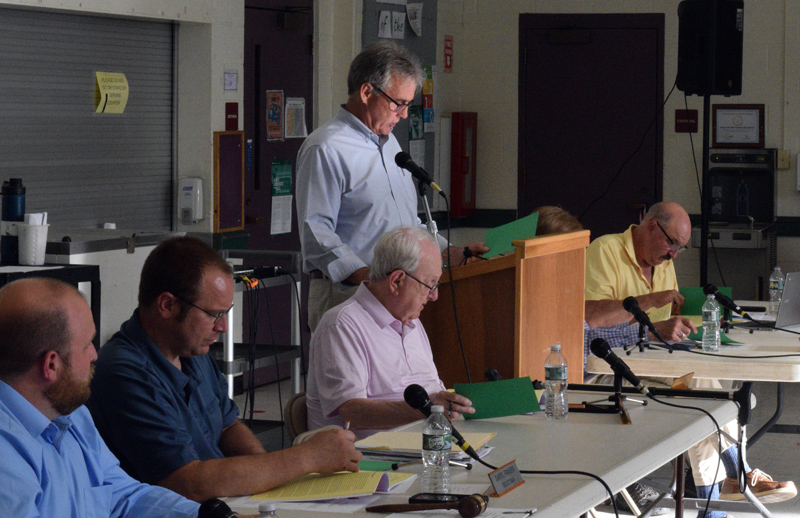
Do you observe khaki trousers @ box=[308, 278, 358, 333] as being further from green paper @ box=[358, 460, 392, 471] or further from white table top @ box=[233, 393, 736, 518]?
green paper @ box=[358, 460, 392, 471]

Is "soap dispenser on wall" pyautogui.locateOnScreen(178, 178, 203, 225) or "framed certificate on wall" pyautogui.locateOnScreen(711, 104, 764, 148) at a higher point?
"framed certificate on wall" pyautogui.locateOnScreen(711, 104, 764, 148)

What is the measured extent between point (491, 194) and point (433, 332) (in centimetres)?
543

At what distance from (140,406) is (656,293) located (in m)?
2.75

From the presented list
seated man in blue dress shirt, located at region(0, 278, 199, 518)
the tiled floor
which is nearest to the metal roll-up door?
the tiled floor

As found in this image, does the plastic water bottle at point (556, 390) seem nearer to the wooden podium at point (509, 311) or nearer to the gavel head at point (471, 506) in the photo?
the wooden podium at point (509, 311)

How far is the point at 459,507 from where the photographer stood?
1996 mm

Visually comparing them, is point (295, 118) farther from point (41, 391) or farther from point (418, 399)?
point (41, 391)

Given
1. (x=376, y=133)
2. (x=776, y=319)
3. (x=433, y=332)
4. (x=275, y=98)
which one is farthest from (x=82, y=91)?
(x=776, y=319)

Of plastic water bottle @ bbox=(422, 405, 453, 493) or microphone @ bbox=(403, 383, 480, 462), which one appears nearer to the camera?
plastic water bottle @ bbox=(422, 405, 453, 493)

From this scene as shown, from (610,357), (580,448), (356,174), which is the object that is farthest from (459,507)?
(356,174)

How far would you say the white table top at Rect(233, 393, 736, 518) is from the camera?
216 centimetres

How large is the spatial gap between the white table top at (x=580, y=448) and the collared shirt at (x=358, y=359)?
218 mm

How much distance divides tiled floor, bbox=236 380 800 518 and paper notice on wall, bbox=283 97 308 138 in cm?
160

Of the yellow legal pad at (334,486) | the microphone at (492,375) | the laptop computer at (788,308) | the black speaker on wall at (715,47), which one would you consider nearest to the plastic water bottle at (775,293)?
the laptop computer at (788,308)
